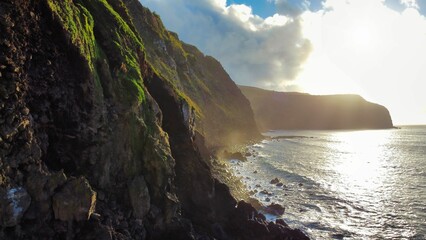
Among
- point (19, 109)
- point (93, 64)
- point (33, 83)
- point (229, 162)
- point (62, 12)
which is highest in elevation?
point (62, 12)

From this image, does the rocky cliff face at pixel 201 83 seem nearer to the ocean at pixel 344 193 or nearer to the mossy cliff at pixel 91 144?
the ocean at pixel 344 193

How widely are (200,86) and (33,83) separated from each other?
90.8m

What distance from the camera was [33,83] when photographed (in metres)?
17.4

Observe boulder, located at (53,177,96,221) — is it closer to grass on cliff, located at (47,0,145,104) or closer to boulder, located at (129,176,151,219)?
boulder, located at (129,176,151,219)

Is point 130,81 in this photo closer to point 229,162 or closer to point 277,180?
point 277,180

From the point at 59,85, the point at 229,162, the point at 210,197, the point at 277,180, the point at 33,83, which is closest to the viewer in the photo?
the point at 33,83

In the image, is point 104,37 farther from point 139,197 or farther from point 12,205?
point 12,205

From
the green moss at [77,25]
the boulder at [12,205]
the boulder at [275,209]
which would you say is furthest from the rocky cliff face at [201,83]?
the boulder at [12,205]

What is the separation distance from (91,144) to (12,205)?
20.0 feet

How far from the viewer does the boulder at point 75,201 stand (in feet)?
55.9

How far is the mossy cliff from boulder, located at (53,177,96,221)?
0.05 metres

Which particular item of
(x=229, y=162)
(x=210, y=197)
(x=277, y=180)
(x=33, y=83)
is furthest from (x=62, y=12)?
(x=229, y=162)

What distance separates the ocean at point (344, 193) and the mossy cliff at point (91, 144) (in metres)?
9.26

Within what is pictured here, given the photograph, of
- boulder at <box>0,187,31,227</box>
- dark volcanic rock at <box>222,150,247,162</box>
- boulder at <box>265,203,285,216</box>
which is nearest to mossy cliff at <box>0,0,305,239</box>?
boulder at <box>0,187,31,227</box>
